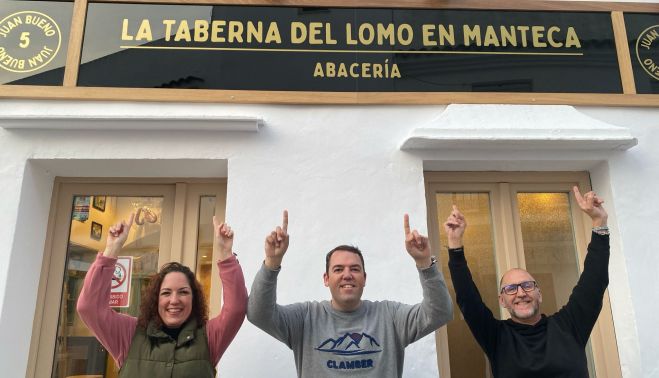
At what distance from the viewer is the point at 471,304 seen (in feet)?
7.81

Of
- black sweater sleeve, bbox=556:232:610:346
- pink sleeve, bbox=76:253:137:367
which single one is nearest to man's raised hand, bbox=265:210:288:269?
pink sleeve, bbox=76:253:137:367

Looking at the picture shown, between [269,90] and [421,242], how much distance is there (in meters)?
1.65

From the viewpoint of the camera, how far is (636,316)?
2.98m

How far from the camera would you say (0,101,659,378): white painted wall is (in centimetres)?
294

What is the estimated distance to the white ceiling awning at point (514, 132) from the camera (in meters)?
3.11

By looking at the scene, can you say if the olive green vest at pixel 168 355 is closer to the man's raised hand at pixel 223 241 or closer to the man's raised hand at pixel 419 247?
the man's raised hand at pixel 223 241

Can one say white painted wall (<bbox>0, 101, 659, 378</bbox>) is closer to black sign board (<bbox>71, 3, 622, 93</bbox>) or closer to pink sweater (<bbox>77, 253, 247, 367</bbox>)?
black sign board (<bbox>71, 3, 622, 93</bbox>)

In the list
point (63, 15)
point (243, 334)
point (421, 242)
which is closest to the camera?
point (421, 242)

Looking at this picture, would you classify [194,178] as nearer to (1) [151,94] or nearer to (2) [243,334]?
(1) [151,94]

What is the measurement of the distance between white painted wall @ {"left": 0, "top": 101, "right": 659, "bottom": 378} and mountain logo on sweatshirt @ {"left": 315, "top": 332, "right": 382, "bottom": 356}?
2.46 ft

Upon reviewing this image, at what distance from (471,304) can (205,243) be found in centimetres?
174

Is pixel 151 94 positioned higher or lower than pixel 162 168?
higher

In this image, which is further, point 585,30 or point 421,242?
point 585,30

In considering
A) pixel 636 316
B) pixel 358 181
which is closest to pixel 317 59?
pixel 358 181
